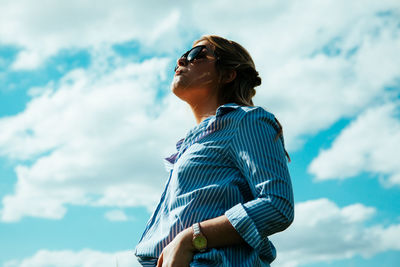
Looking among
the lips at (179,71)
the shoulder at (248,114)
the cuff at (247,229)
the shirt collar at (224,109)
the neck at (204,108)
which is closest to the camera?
the cuff at (247,229)

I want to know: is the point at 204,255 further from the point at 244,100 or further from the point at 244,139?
the point at 244,100

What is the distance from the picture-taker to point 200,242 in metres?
2.85

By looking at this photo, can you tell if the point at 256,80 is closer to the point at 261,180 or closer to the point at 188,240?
the point at 261,180

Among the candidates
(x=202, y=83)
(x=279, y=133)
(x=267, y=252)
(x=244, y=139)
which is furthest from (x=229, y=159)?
(x=202, y=83)

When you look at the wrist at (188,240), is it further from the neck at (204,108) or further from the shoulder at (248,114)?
the neck at (204,108)

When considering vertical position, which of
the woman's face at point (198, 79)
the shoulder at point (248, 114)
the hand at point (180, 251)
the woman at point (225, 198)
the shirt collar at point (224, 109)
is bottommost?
the hand at point (180, 251)

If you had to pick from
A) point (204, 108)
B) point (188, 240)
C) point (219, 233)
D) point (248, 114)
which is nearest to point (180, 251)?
point (188, 240)

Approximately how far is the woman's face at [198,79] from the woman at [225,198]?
1.78ft

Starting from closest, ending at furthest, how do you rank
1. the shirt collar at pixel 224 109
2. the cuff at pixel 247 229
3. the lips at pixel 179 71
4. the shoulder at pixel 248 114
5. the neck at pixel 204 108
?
the cuff at pixel 247 229 → the shoulder at pixel 248 114 → the shirt collar at pixel 224 109 → the neck at pixel 204 108 → the lips at pixel 179 71

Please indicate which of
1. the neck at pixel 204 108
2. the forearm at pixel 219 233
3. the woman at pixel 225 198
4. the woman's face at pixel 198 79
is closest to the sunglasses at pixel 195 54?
the woman's face at pixel 198 79

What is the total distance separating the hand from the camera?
9.27 feet

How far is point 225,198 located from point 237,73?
136 cm

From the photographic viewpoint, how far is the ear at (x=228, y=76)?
4014 millimetres

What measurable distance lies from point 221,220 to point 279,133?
760mm
